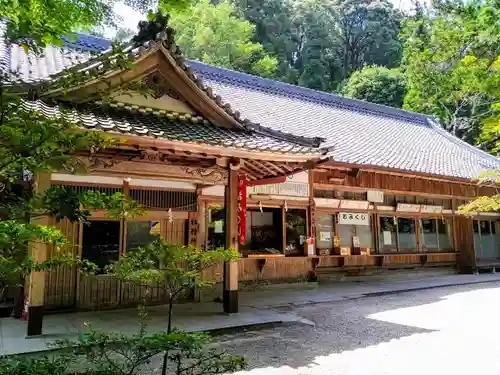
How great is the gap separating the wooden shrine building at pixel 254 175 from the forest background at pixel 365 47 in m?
3.23

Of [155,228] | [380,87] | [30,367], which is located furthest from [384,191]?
[380,87]

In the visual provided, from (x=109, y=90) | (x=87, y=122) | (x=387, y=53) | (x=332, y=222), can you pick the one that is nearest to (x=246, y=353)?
(x=87, y=122)

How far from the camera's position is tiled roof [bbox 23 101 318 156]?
6320mm

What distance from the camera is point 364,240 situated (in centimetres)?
1370

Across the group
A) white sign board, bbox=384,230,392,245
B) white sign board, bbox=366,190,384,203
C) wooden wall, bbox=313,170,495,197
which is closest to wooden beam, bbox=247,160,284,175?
wooden wall, bbox=313,170,495,197

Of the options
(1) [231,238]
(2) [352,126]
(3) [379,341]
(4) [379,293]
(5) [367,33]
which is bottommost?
(3) [379,341]

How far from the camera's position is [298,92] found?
1875cm

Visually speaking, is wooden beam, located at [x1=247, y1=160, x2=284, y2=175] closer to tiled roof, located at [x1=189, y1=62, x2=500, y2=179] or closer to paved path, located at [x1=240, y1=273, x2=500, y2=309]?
paved path, located at [x1=240, y1=273, x2=500, y2=309]

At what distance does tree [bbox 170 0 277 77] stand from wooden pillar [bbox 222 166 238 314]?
25.2 metres

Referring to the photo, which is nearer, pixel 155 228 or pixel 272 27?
pixel 155 228

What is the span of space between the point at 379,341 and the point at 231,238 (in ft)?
10.4

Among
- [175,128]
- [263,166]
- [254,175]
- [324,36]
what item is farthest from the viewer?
[324,36]

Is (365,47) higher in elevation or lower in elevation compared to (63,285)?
higher

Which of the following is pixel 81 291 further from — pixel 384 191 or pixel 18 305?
pixel 384 191
